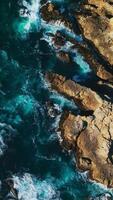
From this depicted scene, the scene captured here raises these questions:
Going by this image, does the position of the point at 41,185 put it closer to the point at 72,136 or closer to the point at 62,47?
the point at 72,136

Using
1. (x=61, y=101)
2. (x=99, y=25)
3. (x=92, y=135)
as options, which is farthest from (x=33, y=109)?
(x=99, y=25)

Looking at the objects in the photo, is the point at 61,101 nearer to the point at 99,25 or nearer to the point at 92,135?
the point at 92,135

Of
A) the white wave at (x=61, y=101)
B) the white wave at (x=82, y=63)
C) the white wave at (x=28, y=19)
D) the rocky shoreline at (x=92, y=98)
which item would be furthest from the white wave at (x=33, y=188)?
the white wave at (x=28, y=19)

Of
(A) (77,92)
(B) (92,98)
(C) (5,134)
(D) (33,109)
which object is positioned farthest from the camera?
(D) (33,109)

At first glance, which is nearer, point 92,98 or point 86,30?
point 92,98

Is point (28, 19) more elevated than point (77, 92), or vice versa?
point (28, 19)

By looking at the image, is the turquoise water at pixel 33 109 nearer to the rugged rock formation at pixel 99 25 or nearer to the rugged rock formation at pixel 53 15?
the rugged rock formation at pixel 53 15
